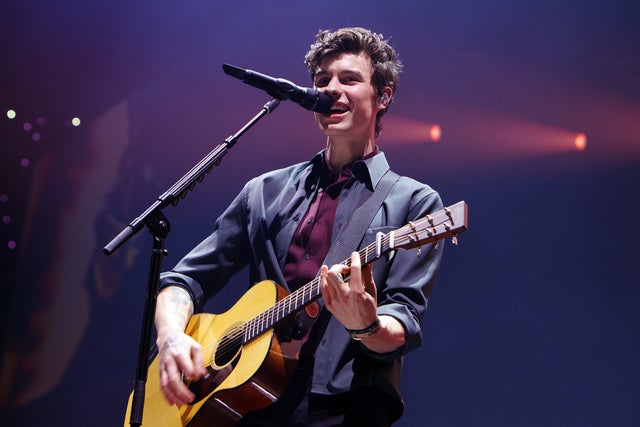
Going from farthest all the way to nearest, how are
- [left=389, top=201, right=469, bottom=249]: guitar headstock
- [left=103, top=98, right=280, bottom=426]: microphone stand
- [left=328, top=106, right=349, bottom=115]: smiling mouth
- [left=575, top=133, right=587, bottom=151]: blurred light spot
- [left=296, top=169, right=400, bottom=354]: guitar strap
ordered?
[left=575, top=133, right=587, bottom=151]: blurred light spot → [left=328, top=106, right=349, bottom=115]: smiling mouth → [left=296, top=169, right=400, bottom=354]: guitar strap → [left=103, top=98, right=280, bottom=426]: microphone stand → [left=389, top=201, right=469, bottom=249]: guitar headstock

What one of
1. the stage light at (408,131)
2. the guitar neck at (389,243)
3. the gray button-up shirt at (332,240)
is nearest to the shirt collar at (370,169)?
the gray button-up shirt at (332,240)

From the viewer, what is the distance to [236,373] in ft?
7.33

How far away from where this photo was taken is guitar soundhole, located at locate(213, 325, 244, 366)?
2391 millimetres

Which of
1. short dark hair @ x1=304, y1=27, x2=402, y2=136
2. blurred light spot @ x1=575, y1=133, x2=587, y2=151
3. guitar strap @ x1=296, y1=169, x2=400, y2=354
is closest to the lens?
guitar strap @ x1=296, y1=169, x2=400, y2=354

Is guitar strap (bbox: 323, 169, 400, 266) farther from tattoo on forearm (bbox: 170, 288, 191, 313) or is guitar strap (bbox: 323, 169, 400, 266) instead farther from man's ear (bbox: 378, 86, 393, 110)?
tattoo on forearm (bbox: 170, 288, 191, 313)

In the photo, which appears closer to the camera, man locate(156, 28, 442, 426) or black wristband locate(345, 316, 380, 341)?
black wristband locate(345, 316, 380, 341)

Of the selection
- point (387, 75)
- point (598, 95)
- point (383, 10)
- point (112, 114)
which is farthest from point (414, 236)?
point (112, 114)

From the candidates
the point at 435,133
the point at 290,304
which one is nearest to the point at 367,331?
the point at 290,304

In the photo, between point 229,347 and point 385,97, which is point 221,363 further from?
point 385,97

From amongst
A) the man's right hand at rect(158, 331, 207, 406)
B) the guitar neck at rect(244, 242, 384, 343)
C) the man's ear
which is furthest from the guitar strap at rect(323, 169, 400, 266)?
the man's right hand at rect(158, 331, 207, 406)

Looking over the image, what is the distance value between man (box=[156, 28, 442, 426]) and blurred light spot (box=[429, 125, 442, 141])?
877 millimetres

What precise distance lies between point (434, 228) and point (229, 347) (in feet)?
2.92

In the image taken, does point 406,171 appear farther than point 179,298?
Yes

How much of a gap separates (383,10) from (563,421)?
8.06ft
